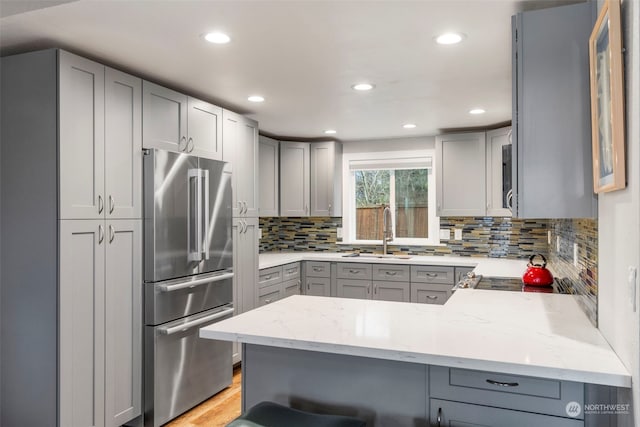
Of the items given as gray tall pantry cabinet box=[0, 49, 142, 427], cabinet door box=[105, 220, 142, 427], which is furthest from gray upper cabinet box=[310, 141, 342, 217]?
gray tall pantry cabinet box=[0, 49, 142, 427]

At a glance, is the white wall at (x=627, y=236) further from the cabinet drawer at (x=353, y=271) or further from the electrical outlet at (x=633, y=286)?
the cabinet drawer at (x=353, y=271)

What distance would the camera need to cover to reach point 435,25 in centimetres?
213

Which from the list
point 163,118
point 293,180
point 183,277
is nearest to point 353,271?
point 293,180

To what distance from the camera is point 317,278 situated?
16.3ft

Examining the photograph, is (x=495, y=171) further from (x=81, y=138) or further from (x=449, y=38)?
(x=81, y=138)

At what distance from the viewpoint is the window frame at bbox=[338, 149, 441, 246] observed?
5.14 meters

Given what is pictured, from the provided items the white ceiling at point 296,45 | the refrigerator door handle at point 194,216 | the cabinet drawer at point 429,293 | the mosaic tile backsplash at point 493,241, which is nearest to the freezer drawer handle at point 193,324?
the refrigerator door handle at point 194,216

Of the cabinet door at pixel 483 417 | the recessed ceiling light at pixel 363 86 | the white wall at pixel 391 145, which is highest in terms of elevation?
the recessed ceiling light at pixel 363 86

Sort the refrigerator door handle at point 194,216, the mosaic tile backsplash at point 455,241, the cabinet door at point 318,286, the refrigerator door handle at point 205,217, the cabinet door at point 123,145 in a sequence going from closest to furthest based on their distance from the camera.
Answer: the cabinet door at point 123,145, the refrigerator door handle at point 194,216, the refrigerator door handle at point 205,217, the mosaic tile backsplash at point 455,241, the cabinet door at point 318,286

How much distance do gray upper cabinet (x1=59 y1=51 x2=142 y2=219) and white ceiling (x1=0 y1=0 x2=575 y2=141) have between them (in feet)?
0.47

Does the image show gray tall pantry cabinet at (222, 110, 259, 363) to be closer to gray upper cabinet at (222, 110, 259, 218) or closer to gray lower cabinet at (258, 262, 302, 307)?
gray upper cabinet at (222, 110, 259, 218)

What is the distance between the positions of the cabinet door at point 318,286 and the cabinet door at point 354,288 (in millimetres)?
119

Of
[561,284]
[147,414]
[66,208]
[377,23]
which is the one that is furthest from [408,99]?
[147,414]

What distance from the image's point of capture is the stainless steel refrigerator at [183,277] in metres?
2.80
